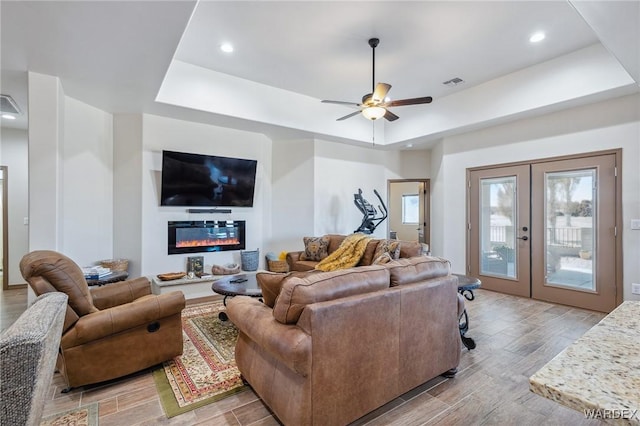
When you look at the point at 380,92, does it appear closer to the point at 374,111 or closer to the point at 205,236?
the point at 374,111

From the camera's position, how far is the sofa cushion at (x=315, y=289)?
1.75 meters

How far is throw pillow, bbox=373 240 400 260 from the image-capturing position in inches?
159

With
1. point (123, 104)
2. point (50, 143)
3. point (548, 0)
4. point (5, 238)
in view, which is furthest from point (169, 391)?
point (5, 238)

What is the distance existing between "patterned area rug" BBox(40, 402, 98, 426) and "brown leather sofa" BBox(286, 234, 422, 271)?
130 inches

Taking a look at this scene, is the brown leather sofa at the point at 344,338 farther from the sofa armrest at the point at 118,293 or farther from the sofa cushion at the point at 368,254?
the sofa cushion at the point at 368,254

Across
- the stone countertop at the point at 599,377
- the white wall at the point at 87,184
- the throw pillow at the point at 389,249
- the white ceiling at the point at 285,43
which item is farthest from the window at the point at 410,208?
the stone countertop at the point at 599,377

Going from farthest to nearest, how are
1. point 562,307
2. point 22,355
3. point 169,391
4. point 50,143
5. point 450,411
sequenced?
point 562,307 < point 50,143 < point 169,391 < point 450,411 < point 22,355

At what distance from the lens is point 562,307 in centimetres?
441

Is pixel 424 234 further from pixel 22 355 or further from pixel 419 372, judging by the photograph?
pixel 22 355

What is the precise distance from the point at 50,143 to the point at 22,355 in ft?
12.1

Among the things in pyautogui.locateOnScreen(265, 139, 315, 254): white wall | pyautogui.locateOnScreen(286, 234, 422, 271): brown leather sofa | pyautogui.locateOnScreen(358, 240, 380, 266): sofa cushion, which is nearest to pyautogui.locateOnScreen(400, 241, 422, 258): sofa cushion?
pyautogui.locateOnScreen(286, 234, 422, 271): brown leather sofa

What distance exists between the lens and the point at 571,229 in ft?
14.7

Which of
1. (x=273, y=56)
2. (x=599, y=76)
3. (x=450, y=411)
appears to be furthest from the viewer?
(x=273, y=56)

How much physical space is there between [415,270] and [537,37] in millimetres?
3438
